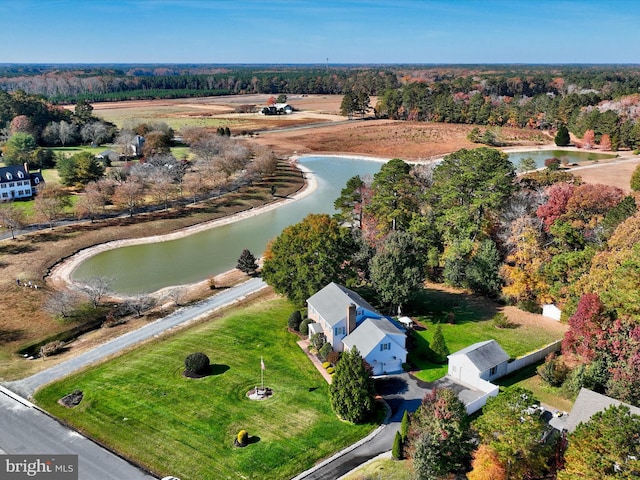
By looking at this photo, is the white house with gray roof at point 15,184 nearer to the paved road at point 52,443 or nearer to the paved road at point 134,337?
the paved road at point 134,337

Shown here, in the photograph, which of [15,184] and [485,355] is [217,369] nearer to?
[485,355]

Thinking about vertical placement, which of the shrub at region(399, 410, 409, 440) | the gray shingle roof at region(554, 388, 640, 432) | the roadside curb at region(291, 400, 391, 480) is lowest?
the roadside curb at region(291, 400, 391, 480)

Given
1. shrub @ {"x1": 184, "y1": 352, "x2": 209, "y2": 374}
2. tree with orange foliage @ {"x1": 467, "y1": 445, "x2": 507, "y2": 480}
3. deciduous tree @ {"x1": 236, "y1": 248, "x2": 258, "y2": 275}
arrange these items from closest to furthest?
tree with orange foliage @ {"x1": 467, "y1": 445, "x2": 507, "y2": 480} → shrub @ {"x1": 184, "y1": 352, "x2": 209, "y2": 374} → deciduous tree @ {"x1": 236, "y1": 248, "x2": 258, "y2": 275}

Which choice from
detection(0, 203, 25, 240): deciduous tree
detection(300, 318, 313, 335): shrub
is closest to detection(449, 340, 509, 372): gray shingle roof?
detection(300, 318, 313, 335): shrub

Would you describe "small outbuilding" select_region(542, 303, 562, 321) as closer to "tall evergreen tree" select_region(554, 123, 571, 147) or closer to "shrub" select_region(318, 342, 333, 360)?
"shrub" select_region(318, 342, 333, 360)

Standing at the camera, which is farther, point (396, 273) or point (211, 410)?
point (396, 273)

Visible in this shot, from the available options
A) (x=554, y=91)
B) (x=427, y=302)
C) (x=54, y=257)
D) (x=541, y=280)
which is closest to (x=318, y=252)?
(x=427, y=302)

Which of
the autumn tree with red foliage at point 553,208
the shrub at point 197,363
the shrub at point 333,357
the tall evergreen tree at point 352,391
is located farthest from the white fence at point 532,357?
the shrub at point 197,363

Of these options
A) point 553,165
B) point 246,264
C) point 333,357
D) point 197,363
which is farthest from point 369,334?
point 553,165

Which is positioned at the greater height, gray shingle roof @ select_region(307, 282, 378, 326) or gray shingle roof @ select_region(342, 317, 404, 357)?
gray shingle roof @ select_region(307, 282, 378, 326)
